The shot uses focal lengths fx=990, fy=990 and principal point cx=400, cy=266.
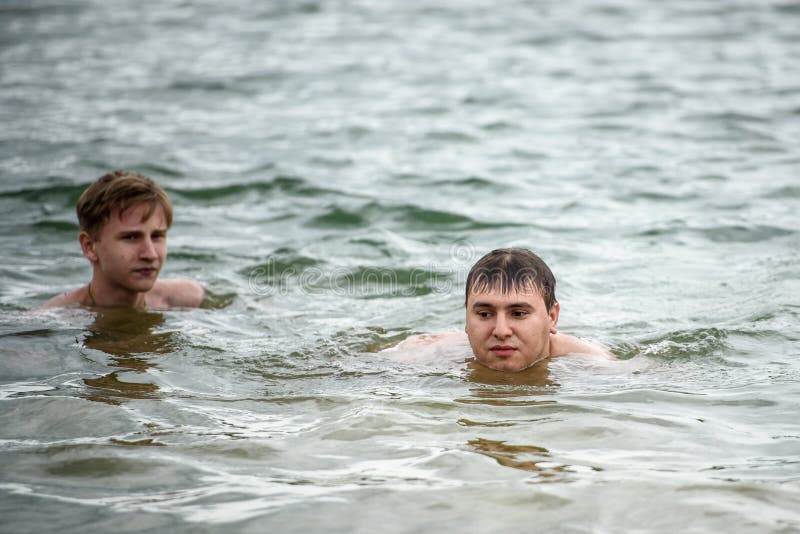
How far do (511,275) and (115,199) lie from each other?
133 inches

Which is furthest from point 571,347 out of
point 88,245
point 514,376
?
point 88,245

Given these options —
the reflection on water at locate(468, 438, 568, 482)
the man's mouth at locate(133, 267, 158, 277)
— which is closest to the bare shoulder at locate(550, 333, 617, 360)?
the reflection on water at locate(468, 438, 568, 482)

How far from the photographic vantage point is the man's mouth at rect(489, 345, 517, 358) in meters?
6.31

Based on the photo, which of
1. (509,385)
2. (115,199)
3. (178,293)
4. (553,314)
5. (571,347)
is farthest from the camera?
(178,293)

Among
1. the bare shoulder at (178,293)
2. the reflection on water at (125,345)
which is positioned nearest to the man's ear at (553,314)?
the reflection on water at (125,345)

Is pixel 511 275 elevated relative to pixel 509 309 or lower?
elevated

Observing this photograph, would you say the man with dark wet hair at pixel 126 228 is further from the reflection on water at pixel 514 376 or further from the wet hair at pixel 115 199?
the reflection on water at pixel 514 376

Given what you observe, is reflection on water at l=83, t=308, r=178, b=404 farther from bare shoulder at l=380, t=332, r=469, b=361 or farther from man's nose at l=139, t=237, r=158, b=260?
bare shoulder at l=380, t=332, r=469, b=361

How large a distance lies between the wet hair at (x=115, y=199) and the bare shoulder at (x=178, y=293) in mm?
834

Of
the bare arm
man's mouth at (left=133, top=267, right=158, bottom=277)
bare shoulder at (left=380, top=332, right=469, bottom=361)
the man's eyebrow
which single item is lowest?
bare shoulder at (left=380, top=332, right=469, bottom=361)

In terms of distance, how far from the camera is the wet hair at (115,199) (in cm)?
782

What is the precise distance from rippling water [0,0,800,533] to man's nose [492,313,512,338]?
309mm

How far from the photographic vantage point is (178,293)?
859 cm

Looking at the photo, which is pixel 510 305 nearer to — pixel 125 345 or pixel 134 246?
pixel 125 345
